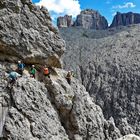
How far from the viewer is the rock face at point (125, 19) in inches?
6988

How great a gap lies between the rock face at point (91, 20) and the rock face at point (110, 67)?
99.0 ft

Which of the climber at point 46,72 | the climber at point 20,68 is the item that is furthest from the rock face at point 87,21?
the climber at point 20,68

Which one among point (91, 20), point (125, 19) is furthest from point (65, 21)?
point (125, 19)

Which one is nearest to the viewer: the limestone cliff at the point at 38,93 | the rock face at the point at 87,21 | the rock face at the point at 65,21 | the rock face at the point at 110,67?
the limestone cliff at the point at 38,93

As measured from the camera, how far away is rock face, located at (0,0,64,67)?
2908 centimetres

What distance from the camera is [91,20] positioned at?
168m

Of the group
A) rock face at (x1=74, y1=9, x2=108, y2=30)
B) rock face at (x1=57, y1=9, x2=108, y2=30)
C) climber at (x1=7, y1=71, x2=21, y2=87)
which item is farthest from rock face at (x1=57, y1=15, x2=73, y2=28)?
climber at (x1=7, y1=71, x2=21, y2=87)

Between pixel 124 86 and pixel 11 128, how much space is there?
74.1 meters

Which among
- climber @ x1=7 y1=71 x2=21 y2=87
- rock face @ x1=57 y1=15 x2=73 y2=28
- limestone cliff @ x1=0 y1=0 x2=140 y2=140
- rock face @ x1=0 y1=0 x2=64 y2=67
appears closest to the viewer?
limestone cliff @ x1=0 y1=0 x2=140 y2=140

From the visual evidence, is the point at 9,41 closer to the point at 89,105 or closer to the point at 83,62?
the point at 89,105

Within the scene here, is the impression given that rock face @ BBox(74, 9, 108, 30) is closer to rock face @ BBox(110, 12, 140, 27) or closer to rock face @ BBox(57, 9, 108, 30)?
rock face @ BBox(57, 9, 108, 30)

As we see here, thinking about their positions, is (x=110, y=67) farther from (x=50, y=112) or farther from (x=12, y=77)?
(x=12, y=77)

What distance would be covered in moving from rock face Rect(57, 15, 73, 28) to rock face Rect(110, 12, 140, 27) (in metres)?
25.4

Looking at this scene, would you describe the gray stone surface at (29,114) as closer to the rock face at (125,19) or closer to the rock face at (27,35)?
the rock face at (27,35)
